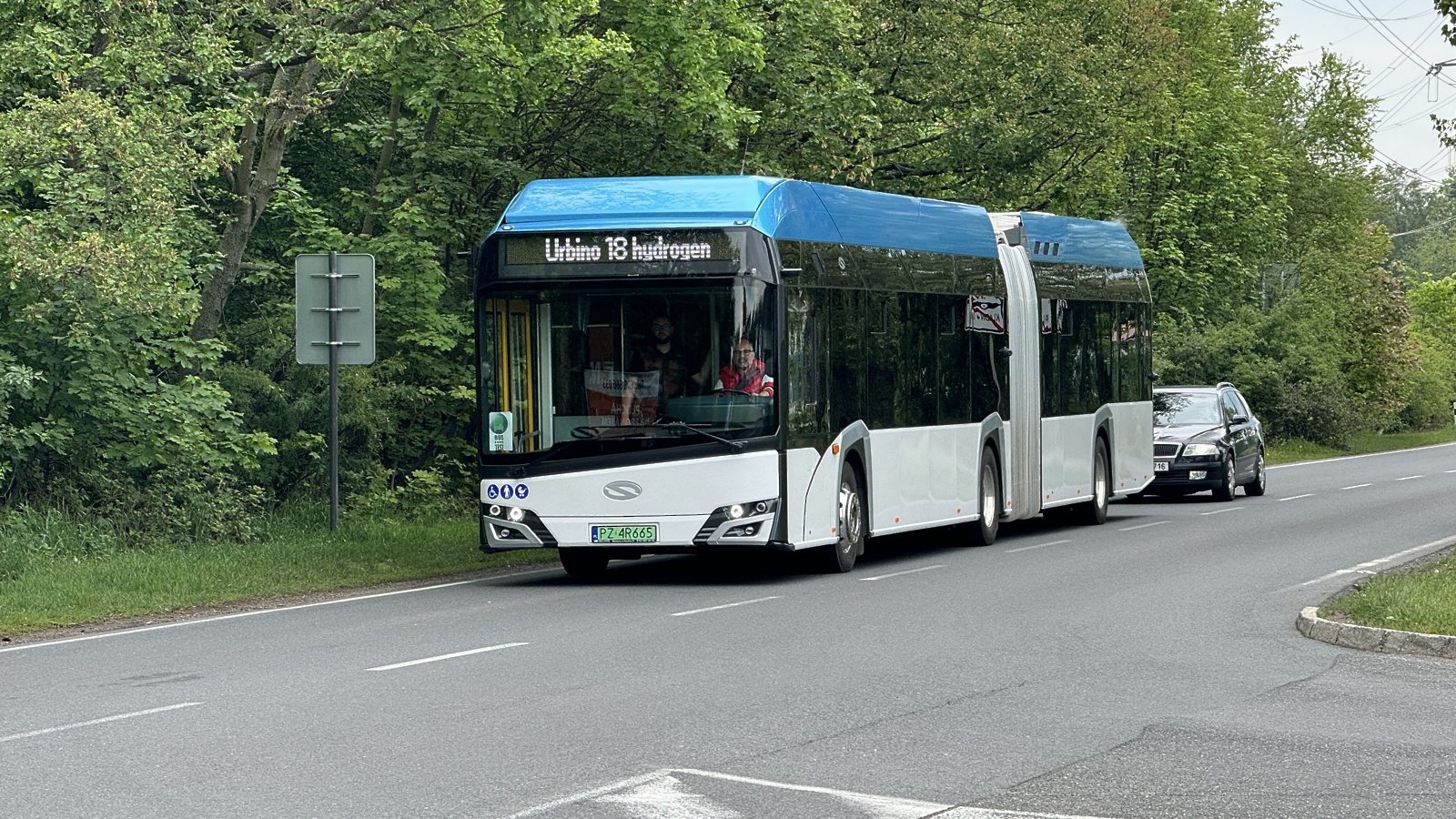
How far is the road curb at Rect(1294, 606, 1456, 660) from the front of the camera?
12266mm

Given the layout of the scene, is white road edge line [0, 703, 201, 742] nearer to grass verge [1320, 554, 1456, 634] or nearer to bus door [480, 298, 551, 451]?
bus door [480, 298, 551, 451]

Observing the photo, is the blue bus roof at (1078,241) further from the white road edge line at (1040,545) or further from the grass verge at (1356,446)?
the grass verge at (1356,446)

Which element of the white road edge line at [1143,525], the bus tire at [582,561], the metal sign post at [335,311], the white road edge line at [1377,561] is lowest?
the white road edge line at [1377,561]

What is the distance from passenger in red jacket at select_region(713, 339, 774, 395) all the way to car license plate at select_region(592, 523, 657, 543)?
130cm

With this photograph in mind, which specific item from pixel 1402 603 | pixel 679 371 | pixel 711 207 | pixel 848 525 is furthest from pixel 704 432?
pixel 1402 603

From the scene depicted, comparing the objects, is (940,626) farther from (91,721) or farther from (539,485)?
(91,721)

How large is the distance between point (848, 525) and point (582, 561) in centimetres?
243

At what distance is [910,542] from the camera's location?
2316 cm

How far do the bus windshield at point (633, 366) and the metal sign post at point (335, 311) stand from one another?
3.49 m

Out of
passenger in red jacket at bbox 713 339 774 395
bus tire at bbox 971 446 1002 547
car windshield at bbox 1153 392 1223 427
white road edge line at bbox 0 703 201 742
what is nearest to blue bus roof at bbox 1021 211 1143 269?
bus tire at bbox 971 446 1002 547

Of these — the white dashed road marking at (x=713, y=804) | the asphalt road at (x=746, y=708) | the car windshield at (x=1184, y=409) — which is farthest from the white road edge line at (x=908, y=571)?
the car windshield at (x=1184, y=409)

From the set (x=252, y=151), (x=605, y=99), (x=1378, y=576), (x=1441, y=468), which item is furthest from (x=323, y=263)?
(x=1441, y=468)

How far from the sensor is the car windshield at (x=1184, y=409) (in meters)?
31.0

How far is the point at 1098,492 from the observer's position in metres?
25.6
